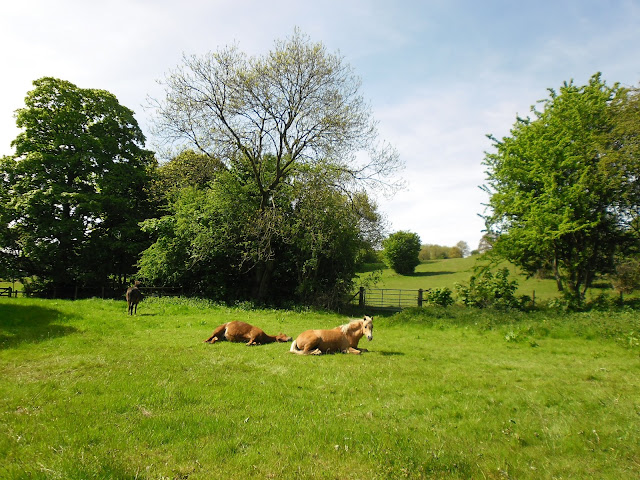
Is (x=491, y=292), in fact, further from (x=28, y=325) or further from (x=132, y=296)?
(x=28, y=325)

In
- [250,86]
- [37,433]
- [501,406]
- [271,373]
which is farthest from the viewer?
[250,86]

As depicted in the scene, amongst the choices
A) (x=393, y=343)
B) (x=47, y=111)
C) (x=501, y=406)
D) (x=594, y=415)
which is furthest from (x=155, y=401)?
(x=47, y=111)

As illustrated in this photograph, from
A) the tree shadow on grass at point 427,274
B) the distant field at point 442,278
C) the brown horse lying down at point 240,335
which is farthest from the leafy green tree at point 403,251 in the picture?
the brown horse lying down at point 240,335

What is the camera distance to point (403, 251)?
156ft

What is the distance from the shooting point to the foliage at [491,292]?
2055cm

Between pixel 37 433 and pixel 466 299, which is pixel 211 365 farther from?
pixel 466 299

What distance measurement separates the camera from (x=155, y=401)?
18.4 feet

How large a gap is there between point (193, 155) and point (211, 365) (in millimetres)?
17652

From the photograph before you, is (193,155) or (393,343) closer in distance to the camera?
(393,343)

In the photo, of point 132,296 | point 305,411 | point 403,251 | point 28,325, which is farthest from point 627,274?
point 28,325

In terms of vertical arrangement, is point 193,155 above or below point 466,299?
above

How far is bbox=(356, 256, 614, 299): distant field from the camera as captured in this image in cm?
3196

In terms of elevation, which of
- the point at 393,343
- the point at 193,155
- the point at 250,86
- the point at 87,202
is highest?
the point at 250,86

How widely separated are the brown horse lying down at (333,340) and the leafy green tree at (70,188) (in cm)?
1965
